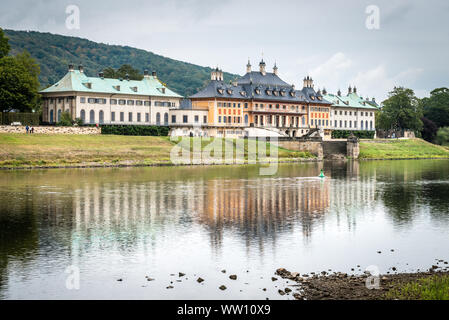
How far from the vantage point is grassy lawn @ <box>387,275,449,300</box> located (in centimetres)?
1852

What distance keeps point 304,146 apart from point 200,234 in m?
79.6

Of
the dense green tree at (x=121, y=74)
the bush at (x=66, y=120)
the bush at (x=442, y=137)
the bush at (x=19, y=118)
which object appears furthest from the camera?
the dense green tree at (x=121, y=74)

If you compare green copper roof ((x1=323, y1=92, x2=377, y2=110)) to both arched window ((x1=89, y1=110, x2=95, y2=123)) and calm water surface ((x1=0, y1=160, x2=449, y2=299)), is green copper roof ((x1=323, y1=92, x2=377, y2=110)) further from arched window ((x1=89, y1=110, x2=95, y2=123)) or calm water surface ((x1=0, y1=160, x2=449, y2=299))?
calm water surface ((x1=0, y1=160, x2=449, y2=299))

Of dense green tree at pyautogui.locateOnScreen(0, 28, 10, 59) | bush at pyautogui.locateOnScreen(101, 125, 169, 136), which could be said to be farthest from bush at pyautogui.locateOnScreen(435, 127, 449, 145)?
dense green tree at pyautogui.locateOnScreen(0, 28, 10, 59)

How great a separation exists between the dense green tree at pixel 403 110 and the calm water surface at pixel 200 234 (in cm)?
8342

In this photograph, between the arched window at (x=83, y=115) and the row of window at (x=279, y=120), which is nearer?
the arched window at (x=83, y=115)

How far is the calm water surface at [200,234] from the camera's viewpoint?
2192 cm

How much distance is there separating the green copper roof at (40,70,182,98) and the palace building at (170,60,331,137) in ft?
Answer: 18.4

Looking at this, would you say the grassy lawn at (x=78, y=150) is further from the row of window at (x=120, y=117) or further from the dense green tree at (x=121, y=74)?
the dense green tree at (x=121, y=74)

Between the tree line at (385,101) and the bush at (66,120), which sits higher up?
the tree line at (385,101)

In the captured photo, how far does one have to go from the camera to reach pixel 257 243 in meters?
27.9

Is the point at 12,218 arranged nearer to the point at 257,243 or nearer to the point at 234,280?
the point at 257,243

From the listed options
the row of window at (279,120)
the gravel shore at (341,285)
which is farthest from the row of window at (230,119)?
the gravel shore at (341,285)

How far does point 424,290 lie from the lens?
63.3ft
